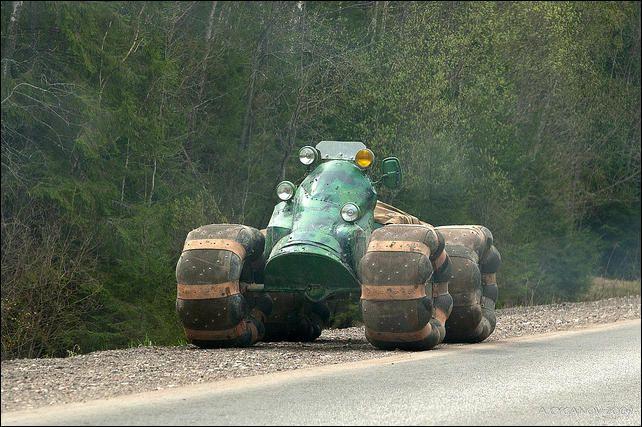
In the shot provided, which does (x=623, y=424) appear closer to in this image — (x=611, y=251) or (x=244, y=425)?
(x=244, y=425)

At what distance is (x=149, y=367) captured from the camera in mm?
12797

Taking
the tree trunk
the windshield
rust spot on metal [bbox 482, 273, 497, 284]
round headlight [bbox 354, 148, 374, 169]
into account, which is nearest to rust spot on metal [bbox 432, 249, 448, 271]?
round headlight [bbox 354, 148, 374, 169]

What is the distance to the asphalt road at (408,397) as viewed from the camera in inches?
364

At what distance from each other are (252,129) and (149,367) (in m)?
17.8

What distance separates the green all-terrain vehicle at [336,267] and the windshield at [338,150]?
0.5 inches

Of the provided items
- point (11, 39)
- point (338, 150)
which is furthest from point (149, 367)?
point (11, 39)

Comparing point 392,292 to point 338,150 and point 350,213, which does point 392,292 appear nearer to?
point 350,213

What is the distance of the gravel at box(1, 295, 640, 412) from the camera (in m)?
10.5

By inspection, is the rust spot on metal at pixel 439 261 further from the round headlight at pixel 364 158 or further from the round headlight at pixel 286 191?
the round headlight at pixel 286 191

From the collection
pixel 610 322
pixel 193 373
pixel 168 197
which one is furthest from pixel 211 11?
pixel 193 373

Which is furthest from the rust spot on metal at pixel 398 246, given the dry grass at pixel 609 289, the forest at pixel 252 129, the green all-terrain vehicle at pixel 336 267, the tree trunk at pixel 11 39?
the dry grass at pixel 609 289

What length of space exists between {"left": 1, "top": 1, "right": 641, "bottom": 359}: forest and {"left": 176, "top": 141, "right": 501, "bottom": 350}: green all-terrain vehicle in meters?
5.24

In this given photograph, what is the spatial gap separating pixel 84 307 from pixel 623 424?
13.7 m

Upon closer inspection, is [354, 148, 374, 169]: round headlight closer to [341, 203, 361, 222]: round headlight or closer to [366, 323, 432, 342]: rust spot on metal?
[341, 203, 361, 222]: round headlight
